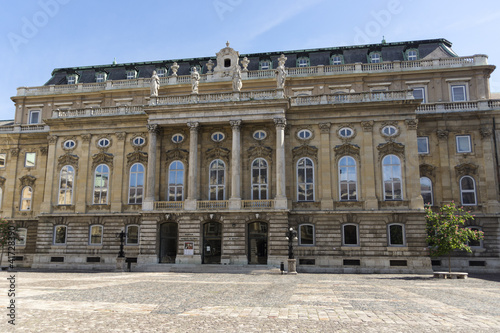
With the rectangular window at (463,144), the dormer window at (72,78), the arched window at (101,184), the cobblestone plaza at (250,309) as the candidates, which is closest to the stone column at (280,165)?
the cobblestone plaza at (250,309)

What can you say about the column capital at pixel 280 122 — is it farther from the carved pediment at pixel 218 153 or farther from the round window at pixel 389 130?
the round window at pixel 389 130

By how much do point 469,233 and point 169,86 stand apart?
3165 centimetres

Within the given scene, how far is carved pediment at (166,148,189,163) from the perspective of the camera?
4094 centimetres

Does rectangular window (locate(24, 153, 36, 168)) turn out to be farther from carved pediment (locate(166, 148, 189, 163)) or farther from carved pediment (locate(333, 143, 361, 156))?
carved pediment (locate(333, 143, 361, 156))

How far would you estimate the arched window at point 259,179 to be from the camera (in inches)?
1550

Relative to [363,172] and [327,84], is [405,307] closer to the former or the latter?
[363,172]

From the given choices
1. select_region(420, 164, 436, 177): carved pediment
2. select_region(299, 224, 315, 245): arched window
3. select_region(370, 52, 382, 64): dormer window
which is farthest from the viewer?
select_region(370, 52, 382, 64): dormer window

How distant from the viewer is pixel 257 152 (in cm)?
3984

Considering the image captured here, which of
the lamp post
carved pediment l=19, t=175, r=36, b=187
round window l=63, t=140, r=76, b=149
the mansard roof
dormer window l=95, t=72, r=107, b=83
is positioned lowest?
the lamp post

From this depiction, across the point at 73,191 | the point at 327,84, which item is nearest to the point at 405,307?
the point at 327,84

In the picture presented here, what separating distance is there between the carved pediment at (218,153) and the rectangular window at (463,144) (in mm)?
21910

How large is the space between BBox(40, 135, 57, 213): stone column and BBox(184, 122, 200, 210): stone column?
1435 cm

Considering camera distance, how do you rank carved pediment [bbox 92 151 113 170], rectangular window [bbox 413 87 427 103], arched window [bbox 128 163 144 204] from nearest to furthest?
arched window [bbox 128 163 144 204]
carved pediment [bbox 92 151 113 170]
rectangular window [bbox 413 87 427 103]

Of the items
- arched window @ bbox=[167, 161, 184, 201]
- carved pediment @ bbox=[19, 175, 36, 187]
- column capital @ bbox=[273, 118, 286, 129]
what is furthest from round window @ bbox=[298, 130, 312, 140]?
carved pediment @ bbox=[19, 175, 36, 187]
